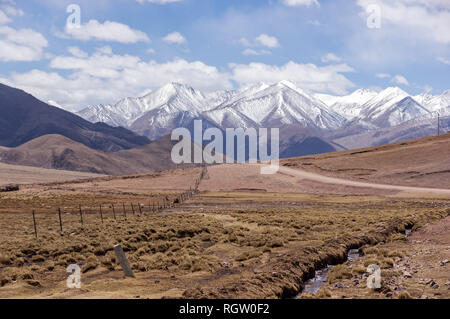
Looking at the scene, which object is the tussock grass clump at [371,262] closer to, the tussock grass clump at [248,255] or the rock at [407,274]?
the rock at [407,274]

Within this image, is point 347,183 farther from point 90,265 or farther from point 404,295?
point 404,295

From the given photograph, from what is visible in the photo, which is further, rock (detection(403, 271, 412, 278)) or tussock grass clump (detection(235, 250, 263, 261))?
tussock grass clump (detection(235, 250, 263, 261))

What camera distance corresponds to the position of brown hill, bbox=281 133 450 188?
99.0 metres

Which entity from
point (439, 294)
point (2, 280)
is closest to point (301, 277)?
point (439, 294)

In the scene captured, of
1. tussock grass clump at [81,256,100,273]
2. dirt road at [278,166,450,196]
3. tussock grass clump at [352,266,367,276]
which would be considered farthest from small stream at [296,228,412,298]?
dirt road at [278,166,450,196]

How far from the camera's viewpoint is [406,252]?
78.2 ft

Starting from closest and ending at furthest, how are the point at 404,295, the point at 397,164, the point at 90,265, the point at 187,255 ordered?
1. the point at 404,295
2. the point at 90,265
3. the point at 187,255
4. the point at 397,164

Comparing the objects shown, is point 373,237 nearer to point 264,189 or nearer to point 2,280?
point 2,280

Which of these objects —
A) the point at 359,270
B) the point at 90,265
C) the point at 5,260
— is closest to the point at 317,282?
the point at 359,270

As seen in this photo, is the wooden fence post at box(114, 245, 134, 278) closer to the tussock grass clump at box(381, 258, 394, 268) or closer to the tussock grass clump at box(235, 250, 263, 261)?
the tussock grass clump at box(235, 250, 263, 261)

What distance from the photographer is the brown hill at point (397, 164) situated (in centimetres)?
9904

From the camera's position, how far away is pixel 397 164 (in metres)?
115
